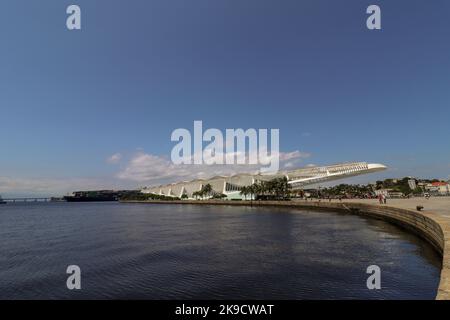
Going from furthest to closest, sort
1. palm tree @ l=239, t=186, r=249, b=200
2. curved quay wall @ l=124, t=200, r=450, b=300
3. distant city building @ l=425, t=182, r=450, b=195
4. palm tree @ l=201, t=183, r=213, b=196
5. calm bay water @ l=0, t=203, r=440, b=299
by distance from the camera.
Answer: palm tree @ l=201, t=183, r=213, b=196 → palm tree @ l=239, t=186, r=249, b=200 → distant city building @ l=425, t=182, r=450, b=195 → calm bay water @ l=0, t=203, r=440, b=299 → curved quay wall @ l=124, t=200, r=450, b=300

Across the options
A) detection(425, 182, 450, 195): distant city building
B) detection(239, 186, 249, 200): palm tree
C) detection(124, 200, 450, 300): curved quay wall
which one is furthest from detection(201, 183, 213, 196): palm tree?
detection(124, 200, 450, 300): curved quay wall

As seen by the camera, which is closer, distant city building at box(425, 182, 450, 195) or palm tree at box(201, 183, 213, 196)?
distant city building at box(425, 182, 450, 195)

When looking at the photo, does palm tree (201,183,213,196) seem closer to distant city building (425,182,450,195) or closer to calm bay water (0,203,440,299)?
distant city building (425,182,450,195)

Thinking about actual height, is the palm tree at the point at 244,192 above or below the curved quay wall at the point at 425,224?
below

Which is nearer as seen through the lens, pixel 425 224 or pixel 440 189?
pixel 425 224

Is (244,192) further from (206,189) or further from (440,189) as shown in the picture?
(440,189)

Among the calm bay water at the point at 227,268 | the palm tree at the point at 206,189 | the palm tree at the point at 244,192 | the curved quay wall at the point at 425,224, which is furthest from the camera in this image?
the palm tree at the point at 206,189

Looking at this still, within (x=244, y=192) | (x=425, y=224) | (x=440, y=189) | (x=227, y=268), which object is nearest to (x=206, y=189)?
(x=244, y=192)

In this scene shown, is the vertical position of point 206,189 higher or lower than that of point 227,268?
lower

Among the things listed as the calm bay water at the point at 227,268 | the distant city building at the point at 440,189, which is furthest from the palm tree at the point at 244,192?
the calm bay water at the point at 227,268

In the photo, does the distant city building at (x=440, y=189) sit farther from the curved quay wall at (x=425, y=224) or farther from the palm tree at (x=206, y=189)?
the palm tree at (x=206, y=189)

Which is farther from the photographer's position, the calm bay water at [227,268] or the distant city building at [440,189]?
the distant city building at [440,189]
